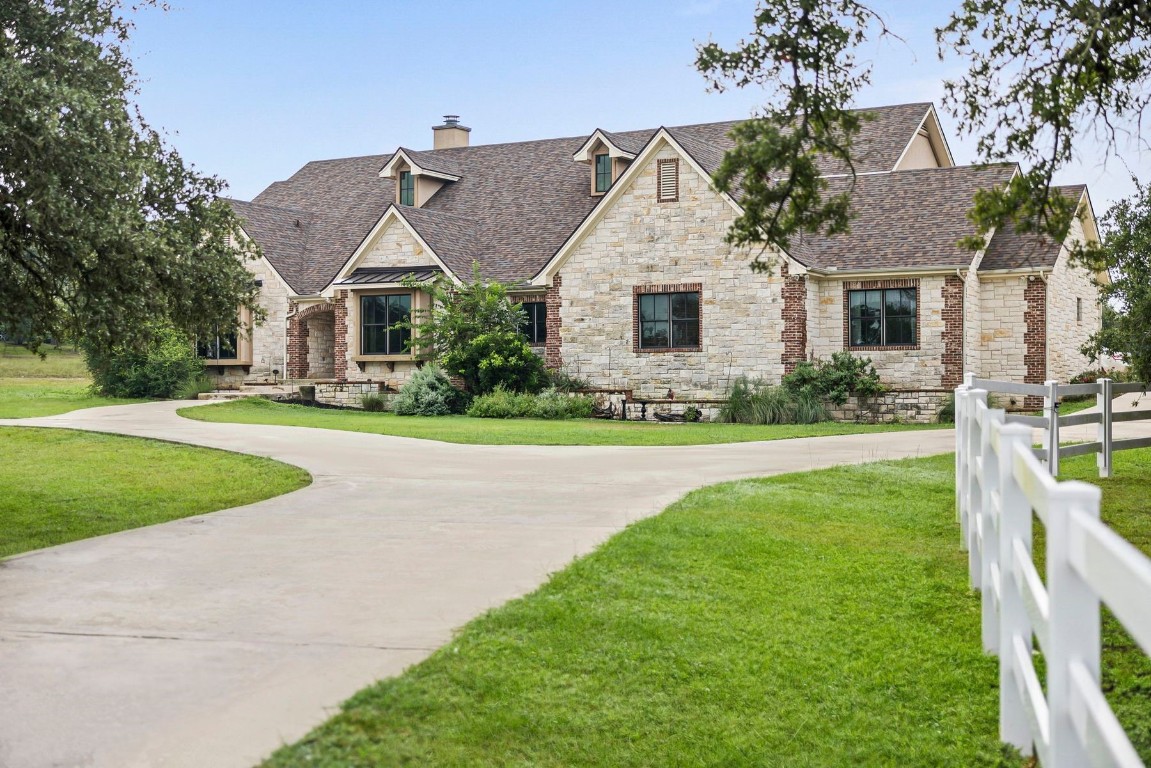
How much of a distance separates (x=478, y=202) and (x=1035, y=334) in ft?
57.1

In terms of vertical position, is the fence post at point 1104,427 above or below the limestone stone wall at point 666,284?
below

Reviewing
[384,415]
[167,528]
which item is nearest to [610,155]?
[384,415]

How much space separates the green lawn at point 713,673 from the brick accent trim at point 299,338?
27.1 metres

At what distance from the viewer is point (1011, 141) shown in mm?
12375

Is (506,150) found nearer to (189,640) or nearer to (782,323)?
(782,323)

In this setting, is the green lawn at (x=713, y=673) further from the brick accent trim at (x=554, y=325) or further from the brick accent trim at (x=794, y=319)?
the brick accent trim at (x=554, y=325)

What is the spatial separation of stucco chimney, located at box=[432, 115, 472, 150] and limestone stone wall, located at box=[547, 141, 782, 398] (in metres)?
13.8

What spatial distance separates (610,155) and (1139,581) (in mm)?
31857

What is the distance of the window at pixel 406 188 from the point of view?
37.4 meters

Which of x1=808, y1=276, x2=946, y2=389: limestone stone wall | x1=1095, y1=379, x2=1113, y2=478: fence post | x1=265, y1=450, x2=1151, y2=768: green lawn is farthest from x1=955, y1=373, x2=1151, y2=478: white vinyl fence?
x1=808, y1=276, x2=946, y2=389: limestone stone wall

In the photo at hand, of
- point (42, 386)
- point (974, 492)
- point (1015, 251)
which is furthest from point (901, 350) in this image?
point (42, 386)

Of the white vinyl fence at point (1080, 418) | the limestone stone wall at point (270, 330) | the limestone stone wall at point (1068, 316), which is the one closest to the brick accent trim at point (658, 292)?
the limestone stone wall at point (1068, 316)

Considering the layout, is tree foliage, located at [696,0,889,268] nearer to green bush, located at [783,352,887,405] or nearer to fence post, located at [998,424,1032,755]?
fence post, located at [998,424,1032,755]

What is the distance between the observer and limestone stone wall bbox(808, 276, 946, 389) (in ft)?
90.8
